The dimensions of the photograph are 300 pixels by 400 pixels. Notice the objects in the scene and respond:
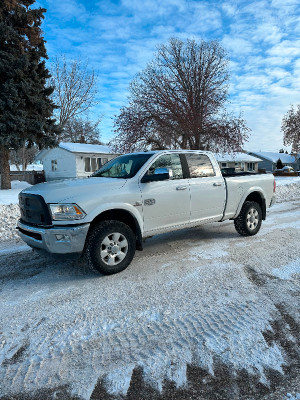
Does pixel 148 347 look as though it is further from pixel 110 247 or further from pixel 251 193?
pixel 251 193

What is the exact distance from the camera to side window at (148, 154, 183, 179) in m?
4.79

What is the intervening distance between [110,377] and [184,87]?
2659 centimetres

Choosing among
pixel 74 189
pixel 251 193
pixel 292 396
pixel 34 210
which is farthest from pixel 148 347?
pixel 251 193

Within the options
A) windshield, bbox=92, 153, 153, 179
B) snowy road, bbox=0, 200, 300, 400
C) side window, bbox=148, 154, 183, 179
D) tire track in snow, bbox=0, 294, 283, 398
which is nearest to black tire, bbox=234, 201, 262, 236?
snowy road, bbox=0, 200, 300, 400

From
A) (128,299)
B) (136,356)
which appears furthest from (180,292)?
(136,356)

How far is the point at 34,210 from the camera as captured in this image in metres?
3.92

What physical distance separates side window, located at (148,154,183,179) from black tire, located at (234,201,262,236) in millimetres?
1920

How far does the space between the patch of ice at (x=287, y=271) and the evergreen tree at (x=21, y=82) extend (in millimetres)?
16835

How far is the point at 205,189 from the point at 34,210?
10.1ft

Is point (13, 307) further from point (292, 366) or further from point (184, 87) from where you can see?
point (184, 87)

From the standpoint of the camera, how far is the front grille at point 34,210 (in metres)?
3.73

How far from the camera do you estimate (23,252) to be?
5.29 m

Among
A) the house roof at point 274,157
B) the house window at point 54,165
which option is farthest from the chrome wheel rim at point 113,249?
the house roof at point 274,157

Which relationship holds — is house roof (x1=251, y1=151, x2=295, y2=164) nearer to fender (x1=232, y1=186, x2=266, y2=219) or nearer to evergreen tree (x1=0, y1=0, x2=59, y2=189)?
evergreen tree (x1=0, y1=0, x2=59, y2=189)
